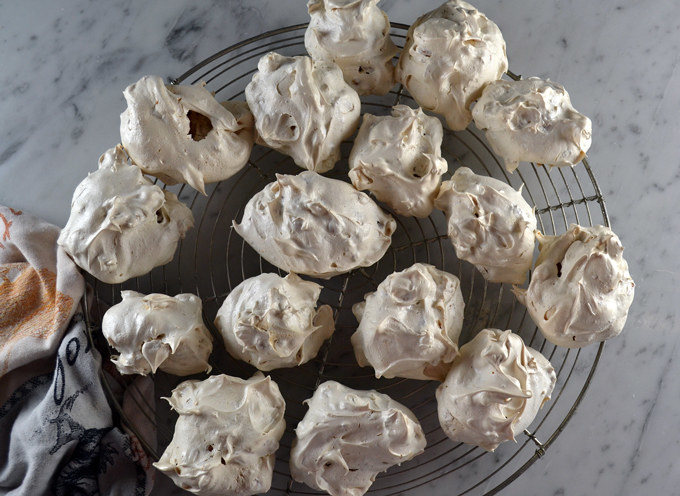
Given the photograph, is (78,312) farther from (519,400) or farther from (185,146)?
(519,400)

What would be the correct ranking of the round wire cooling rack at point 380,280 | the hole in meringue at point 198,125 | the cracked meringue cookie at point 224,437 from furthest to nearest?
the round wire cooling rack at point 380,280 < the hole in meringue at point 198,125 < the cracked meringue cookie at point 224,437

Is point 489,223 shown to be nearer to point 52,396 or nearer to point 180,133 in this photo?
point 180,133

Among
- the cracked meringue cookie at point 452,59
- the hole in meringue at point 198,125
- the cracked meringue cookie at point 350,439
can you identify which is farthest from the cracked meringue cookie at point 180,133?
the cracked meringue cookie at point 350,439

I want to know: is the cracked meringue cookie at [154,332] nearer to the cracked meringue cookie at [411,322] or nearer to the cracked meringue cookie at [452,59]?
the cracked meringue cookie at [411,322]

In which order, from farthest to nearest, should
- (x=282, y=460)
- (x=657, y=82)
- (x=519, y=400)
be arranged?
(x=657, y=82) → (x=282, y=460) → (x=519, y=400)

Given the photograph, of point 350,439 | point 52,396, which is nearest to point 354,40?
point 350,439

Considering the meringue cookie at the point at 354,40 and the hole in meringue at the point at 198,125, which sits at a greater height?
the meringue cookie at the point at 354,40

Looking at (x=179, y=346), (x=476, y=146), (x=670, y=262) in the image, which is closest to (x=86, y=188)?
(x=179, y=346)
